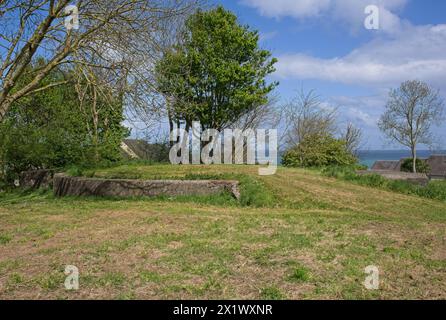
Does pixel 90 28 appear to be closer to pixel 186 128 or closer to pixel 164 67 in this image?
pixel 164 67

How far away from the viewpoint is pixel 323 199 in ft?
32.1

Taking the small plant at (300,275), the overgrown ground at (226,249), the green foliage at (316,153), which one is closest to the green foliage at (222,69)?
the green foliage at (316,153)

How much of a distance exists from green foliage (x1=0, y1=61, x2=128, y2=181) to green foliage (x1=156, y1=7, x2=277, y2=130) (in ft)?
11.0

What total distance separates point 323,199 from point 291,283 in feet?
19.8

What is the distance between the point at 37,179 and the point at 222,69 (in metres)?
8.60

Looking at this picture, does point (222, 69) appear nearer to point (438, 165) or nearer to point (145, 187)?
point (145, 187)

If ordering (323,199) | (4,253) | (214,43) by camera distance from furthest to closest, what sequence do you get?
(214,43)
(323,199)
(4,253)

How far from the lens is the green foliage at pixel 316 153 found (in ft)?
67.7

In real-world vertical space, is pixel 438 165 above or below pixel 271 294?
below

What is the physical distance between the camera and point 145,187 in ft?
34.3

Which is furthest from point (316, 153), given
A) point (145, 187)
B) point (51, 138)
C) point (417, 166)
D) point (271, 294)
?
point (417, 166)

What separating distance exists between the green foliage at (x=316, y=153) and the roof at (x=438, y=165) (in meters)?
31.9

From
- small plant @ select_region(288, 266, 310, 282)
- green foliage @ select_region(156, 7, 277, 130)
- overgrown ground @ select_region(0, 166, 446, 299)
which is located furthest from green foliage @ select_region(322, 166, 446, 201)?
small plant @ select_region(288, 266, 310, 282)
